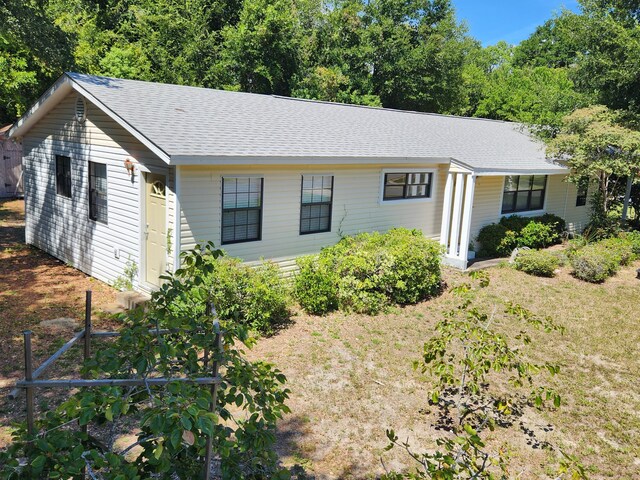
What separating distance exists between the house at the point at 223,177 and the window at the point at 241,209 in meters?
0.03

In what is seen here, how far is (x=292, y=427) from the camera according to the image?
623cm

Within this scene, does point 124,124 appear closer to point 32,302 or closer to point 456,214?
point 32,302

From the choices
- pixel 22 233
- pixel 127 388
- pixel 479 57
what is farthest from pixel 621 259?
pixel 479 57

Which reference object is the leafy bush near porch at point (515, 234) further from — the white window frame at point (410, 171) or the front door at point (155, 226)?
the front door at point (155, 226)

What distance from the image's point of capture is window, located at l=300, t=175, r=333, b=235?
11617mm

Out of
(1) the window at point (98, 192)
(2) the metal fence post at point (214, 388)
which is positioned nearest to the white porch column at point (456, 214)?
(1) the window at point (98, 192)

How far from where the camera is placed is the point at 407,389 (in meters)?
7.33

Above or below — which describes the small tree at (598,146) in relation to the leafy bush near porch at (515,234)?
above

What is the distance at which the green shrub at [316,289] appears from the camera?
10078 mm

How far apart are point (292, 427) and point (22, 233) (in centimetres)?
1311

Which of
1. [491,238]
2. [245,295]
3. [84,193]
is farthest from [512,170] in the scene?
[84,193]

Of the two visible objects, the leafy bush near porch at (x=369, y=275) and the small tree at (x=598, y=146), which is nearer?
the leafy bush near porch at (x=369, y=275)

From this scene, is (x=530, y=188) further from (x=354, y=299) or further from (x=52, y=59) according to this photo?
(x=52, y=59)

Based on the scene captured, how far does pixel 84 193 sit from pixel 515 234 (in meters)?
12.3
